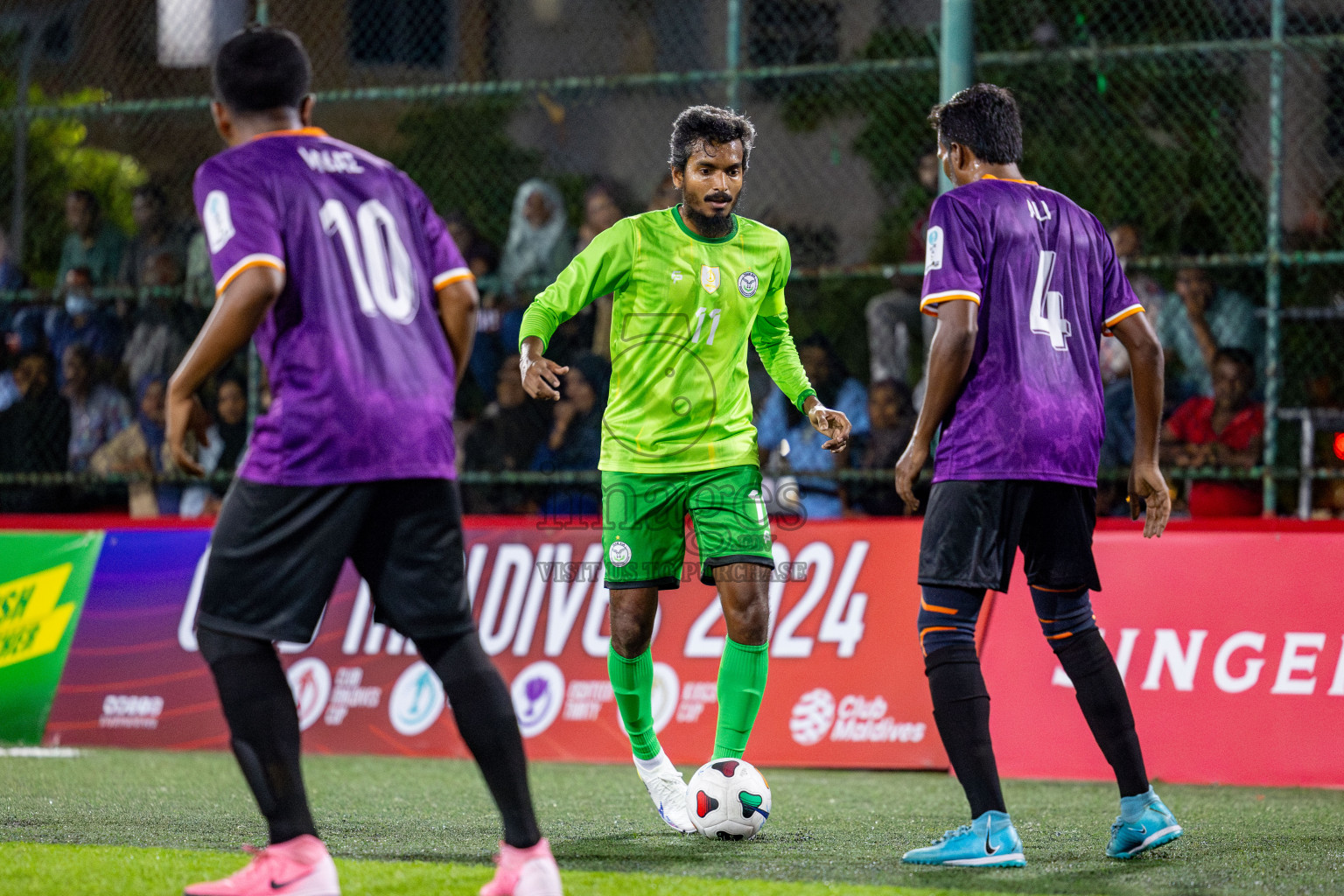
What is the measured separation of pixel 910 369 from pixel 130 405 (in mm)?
5054

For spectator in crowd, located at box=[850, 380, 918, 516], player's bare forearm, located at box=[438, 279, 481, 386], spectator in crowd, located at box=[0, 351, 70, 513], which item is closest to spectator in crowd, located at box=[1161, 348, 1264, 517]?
spectator in crowd, located at box=[850, 380, 918, 516]

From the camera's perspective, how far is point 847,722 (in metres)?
7.17

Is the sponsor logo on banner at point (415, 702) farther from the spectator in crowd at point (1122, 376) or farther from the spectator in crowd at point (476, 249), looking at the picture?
the spectator in crowd at point (1122, 376)

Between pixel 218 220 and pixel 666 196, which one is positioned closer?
pixel 218 220

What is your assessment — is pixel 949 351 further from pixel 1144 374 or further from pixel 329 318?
pixel 329 318

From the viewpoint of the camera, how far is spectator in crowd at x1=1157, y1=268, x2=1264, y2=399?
8.44m

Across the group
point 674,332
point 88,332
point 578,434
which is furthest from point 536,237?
point 674,332

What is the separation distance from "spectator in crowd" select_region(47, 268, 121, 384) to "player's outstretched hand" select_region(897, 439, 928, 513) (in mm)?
7239

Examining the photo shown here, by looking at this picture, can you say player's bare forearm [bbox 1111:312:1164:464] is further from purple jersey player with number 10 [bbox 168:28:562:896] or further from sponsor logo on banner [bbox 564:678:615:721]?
sponsor logo on banner [bbox 564:678:615:721]

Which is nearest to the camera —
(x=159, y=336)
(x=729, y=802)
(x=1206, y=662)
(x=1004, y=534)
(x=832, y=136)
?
(x=1004, y=534)

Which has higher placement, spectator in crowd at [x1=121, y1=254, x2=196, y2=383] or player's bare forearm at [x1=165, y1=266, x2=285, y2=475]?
player's bare forearm at [x1=165, y1=266, x2=285, y2=475]

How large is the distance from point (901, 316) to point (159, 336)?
4.75m

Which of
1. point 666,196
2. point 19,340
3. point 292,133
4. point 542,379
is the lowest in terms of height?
point 19,340

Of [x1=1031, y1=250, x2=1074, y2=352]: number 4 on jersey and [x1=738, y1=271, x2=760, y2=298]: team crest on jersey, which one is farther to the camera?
[x1=738, y1=271, x2=760, y2=298]: team crest on jersey
